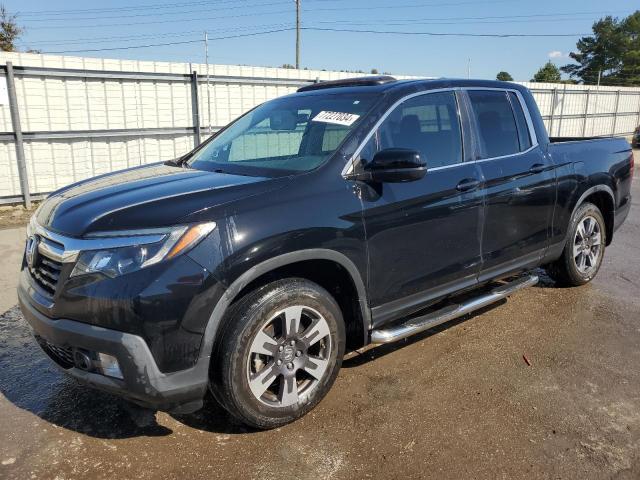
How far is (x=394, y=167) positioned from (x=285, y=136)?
38.3 inches

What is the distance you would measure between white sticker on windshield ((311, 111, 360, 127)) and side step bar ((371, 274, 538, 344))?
4.35 ft

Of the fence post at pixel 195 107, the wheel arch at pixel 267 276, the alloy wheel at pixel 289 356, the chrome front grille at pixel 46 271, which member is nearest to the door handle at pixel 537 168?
the wheel arch at pixel 267 276

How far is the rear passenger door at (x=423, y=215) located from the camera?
10.5 ft

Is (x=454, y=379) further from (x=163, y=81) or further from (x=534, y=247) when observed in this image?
(x=163, y=81)

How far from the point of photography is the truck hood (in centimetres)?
254

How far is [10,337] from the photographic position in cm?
420

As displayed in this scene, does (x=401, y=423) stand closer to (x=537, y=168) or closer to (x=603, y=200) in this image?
(x=537, y=168)

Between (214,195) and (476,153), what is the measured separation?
2.08 meters

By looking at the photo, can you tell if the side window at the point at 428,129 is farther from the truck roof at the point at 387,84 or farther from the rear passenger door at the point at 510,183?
the rear passenger door at the point at 510,183

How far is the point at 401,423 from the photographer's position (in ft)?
9.89

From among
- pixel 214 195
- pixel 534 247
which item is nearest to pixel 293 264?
pixel 214 195

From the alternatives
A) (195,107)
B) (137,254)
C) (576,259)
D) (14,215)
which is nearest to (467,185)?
(576,259)

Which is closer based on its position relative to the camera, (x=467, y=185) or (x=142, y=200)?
(x=142, y=200)

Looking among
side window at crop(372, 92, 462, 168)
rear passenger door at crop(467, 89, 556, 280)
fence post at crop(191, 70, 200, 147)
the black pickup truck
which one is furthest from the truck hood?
fence post at crop(191, 70, 200, 147)
